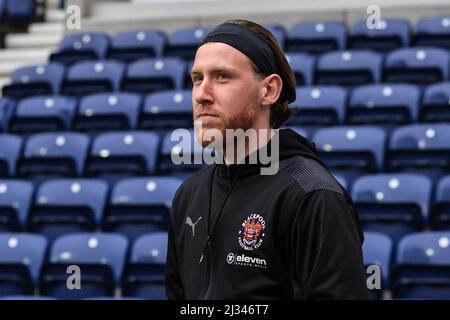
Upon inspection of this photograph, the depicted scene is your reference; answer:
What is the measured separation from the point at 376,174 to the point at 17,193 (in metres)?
2.25

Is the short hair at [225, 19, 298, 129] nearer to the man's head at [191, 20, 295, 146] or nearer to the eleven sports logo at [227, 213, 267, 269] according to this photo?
the man's head at [191, 20, 295, 146]

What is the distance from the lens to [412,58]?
6555mm

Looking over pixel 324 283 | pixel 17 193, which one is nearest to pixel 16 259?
pixel 17 193

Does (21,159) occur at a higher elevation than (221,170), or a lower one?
lower

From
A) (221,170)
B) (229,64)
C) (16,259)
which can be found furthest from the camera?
(16,259)

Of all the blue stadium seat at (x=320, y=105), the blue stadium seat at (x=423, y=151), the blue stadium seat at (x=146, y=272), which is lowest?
the blue stadium seat at (x=146, y=272)

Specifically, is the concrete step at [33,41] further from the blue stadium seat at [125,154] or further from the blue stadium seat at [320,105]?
the blue stadium seat at [320,105]

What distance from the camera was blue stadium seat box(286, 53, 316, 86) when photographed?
6.63 meters

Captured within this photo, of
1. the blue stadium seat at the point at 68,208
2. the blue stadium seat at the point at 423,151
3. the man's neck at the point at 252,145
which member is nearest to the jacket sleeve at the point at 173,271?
the man's neck at the point at 252,145

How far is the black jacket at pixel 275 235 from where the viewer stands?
1570 millimetres

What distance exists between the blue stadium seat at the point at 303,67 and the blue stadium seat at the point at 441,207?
2025 mm

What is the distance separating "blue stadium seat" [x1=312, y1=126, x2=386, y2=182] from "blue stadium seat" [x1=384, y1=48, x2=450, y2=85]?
3.58ft

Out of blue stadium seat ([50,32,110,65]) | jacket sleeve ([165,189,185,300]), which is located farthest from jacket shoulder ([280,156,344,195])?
blue stadium seat ([50,32,110,65])

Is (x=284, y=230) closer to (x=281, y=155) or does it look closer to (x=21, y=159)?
(x=281, y=155)
